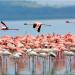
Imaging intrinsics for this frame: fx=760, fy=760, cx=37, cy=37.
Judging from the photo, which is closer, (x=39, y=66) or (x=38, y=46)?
(x=39, y=66)

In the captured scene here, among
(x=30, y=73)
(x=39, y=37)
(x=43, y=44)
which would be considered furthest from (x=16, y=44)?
(x=30, y=73)

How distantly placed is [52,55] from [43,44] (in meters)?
1.78

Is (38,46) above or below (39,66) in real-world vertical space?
above

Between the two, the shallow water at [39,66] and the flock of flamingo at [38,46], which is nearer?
the shallow water at [39,66]

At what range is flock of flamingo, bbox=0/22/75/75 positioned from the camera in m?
18.6

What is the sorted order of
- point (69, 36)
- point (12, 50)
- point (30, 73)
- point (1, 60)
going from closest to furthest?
point (30, 73)
point (1, 60)
point (12, 50)
point (69, 36)

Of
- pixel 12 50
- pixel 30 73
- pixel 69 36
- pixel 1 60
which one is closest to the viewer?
pixel 30 73

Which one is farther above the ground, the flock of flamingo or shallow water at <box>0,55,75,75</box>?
the flock of flamingo

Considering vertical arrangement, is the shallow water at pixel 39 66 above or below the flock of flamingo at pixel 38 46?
below

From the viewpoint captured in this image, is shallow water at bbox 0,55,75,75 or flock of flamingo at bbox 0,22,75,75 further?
flock of flamingo at bbox 0,22,75,75

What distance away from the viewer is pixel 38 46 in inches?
790

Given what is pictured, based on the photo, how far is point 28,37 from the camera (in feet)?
72.1

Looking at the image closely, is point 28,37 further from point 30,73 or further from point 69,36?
point 30,73

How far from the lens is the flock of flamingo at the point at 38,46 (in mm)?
18641
